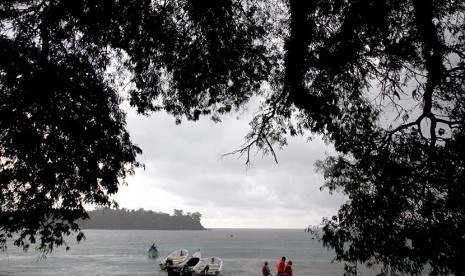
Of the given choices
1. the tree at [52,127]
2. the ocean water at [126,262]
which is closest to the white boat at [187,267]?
the ocean water at [126,262]

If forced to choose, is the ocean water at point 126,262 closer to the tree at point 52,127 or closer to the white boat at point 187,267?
the white boat at point 187,267

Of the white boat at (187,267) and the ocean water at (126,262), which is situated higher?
the white boat at (187,267)

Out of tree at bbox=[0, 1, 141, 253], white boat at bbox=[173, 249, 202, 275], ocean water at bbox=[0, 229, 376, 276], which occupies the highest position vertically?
tree at bbox=[0, 1, 141, 253]

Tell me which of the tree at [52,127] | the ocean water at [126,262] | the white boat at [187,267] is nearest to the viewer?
the tree at [52,127]

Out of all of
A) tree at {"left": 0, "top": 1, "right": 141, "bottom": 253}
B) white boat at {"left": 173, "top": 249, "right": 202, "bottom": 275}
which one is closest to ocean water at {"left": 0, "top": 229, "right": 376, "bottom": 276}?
white boat at {"left": 173, "top": 249, "right": 202, "bottom": 275}

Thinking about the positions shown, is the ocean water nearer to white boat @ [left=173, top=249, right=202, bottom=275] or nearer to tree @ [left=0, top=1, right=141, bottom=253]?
white boat @ [left=173, top=249, right=202, bottom=275]

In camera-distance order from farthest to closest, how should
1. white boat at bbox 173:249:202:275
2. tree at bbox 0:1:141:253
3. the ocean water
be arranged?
1. the ocean water
2. white boat at bbox 173:249:202:275
3. tree at bbox 0:1:141:253

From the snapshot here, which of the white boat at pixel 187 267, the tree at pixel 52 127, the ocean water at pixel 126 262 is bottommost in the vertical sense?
the ocean water at pixel 126 262

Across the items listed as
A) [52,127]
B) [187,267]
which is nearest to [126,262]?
[187,267]

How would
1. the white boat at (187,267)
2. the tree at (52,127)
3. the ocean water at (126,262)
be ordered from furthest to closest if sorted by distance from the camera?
the ocean water at (126,262) → the white boat at (187,267) → the tree at (52,127)

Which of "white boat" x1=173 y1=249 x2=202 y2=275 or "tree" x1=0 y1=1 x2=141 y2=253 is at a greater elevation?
"tree" x1=0 y1=1 x2=141 y2=253

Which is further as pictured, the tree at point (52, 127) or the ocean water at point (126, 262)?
the ocean water at point (126, 262)

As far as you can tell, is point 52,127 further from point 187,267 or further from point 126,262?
point 126,262

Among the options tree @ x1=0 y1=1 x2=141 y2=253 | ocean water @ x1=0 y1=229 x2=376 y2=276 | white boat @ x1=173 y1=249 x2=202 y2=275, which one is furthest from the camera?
ocean water @ x1=0 y1=229 x2=376 y2=276
